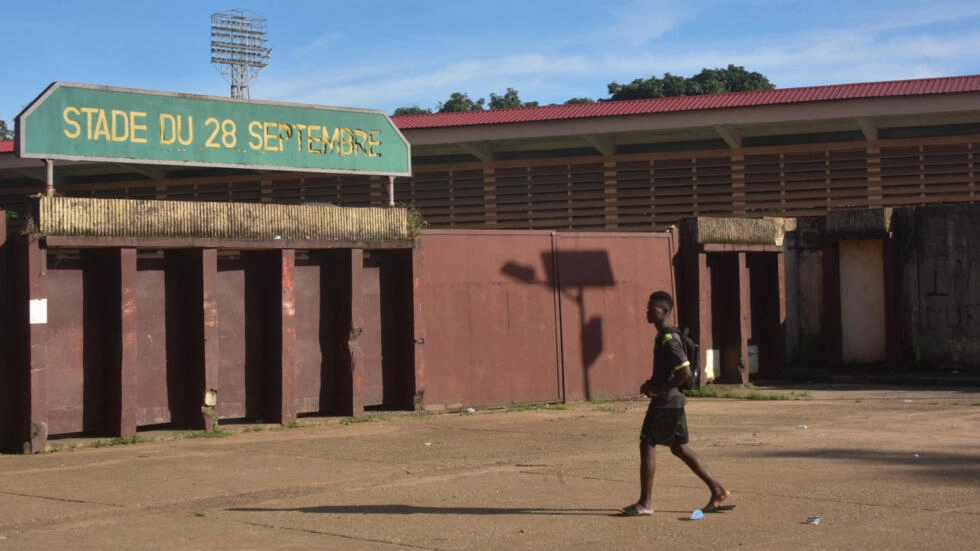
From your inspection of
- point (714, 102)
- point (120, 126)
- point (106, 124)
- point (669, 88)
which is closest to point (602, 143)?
point (714, 102)

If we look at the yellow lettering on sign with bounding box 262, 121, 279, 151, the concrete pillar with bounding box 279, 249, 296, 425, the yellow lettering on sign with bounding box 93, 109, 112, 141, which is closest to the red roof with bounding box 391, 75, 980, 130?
the yellow lettering on sign with bounding box 262, 121, 279, 151

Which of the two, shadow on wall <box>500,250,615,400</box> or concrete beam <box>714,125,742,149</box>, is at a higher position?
concrete beam <box>714,125,742,149</box>

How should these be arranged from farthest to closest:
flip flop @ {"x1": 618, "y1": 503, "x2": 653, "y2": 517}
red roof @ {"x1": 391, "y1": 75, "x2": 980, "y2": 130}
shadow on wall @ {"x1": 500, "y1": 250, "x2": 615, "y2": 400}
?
red roof @ {"x1": 391, "y1": 75, "x2": 980, "y2": 130} < shadow on wall @ {"x1": 500, "y1": 250, "x2": 615, "y2": 400} < flip flop @ {"x1": 618, "y1": 503, "x2": 653, "y2": 517}

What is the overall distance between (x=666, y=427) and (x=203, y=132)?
833cm

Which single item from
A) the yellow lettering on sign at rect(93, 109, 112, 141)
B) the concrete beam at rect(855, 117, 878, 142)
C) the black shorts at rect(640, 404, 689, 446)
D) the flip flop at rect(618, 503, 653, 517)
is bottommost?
the flip flop at rect(618, 503, 653, 517)

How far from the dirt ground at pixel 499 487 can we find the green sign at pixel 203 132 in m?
3.46

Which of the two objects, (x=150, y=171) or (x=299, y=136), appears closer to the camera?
(x=299, y=136)

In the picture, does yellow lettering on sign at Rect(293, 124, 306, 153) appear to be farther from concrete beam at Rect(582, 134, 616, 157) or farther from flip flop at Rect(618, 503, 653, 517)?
concrete beam at Rect(582, 134, 616, 157)

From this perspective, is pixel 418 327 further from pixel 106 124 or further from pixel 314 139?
pixel 106 124

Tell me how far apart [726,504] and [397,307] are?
322 inches

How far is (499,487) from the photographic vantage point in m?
9.58

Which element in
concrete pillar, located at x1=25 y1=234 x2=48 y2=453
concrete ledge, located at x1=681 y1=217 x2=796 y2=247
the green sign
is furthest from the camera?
concrete ledge, located at x1=681 y1=217 x2=796 y2=247

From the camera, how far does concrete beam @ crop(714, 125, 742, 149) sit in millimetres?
25000

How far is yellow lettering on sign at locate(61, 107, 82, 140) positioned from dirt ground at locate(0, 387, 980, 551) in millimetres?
3605
